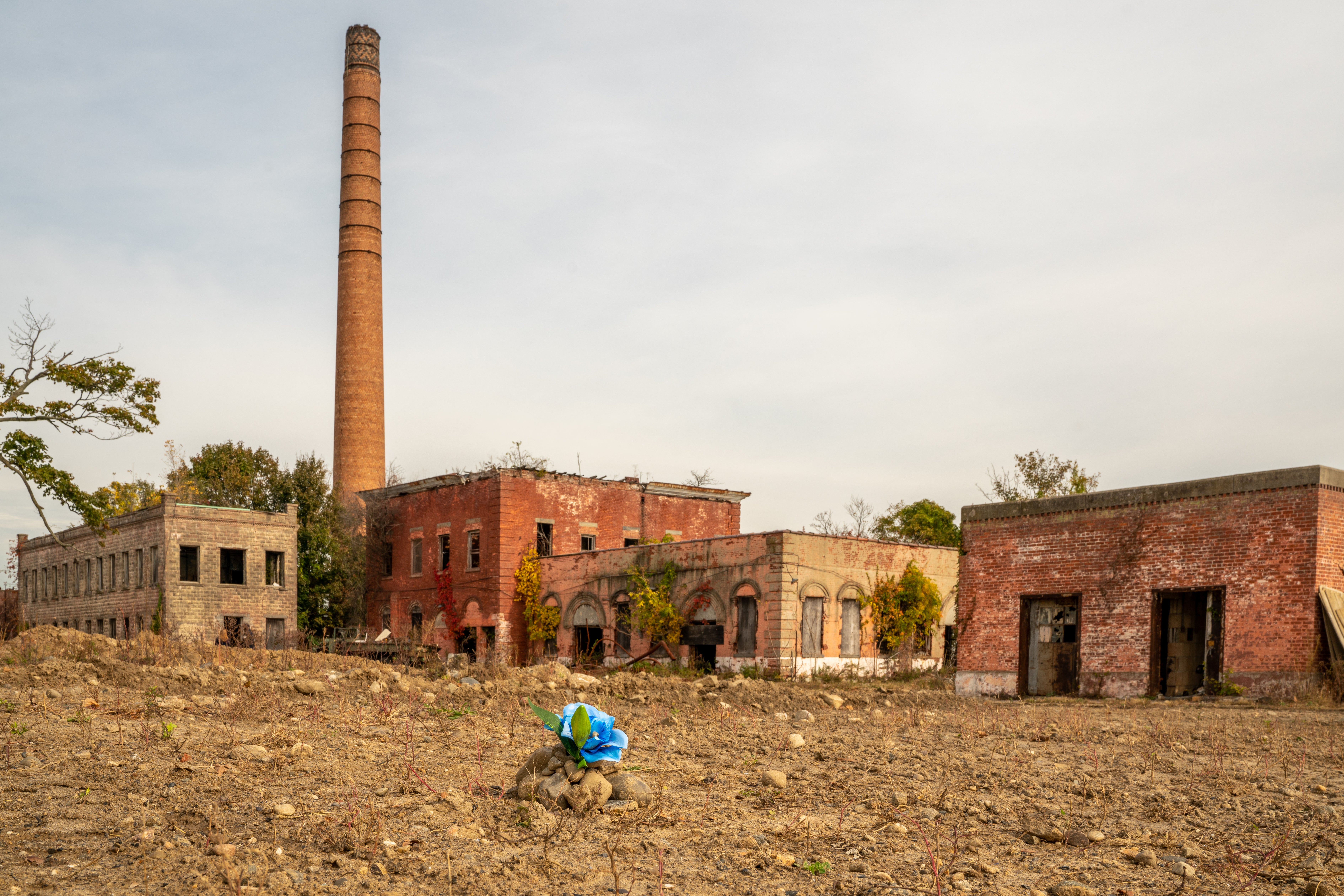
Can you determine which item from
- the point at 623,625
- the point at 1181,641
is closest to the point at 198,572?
the point at 623,625

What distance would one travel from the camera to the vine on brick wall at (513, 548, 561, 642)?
32906mm

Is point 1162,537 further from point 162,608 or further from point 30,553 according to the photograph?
point 30,553

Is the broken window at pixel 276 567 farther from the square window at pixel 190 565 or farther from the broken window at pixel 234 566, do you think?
the square window at pixel 190 565

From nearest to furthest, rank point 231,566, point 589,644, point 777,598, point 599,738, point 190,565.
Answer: point 599,738, point 777,598, point 589,644, point 190,565, point 231,566

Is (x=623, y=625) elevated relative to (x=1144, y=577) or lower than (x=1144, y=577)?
lower

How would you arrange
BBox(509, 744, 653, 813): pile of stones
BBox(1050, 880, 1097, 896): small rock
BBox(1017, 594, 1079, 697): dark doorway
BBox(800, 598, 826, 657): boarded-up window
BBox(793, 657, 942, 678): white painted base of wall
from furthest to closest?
BBox(800, 598, 826, 657): boarded-up window < BBox(793, 657, 942, 678): white painted base of wall < BBox(1017, 594, 1079, 697): dark doorway < BBox(509, 744, 653, 813): pile of stones < BBox(1050, 880, 1097, 896): small rock

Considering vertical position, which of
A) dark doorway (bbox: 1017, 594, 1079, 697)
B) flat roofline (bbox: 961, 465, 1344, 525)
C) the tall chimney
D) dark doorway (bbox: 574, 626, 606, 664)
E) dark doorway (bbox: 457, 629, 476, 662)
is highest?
the tall chimney

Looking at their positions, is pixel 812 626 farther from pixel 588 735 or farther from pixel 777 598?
pixel 588 735

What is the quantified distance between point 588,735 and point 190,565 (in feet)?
109

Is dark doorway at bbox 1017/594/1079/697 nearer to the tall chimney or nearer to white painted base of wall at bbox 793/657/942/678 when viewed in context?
white painted base of wall at bbox 793/657/942/678

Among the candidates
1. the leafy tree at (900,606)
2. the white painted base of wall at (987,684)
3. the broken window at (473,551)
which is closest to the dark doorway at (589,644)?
the broken window at (473,551)

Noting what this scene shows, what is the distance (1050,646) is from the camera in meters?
19.1

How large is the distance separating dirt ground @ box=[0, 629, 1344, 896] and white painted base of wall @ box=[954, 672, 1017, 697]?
20.9 feet

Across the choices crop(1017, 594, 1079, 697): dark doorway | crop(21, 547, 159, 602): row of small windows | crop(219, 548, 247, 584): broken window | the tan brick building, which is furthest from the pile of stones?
crop(219, 548, 247, 584): broken window
